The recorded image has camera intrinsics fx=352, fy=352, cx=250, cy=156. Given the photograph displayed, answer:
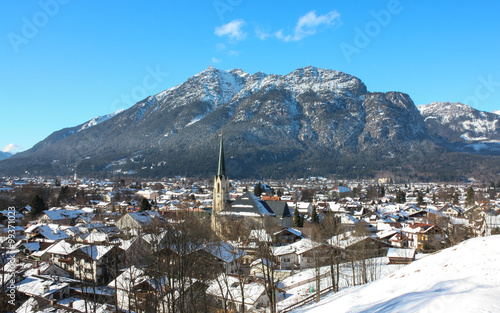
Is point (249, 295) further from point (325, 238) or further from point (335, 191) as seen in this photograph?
point (335, 191)

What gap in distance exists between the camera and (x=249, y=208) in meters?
55.2

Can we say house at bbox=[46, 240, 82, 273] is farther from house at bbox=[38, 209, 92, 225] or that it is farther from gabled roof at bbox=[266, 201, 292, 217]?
gabled roof at bbox=[266, 201, 292, 217]

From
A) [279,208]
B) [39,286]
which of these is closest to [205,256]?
[39,286]

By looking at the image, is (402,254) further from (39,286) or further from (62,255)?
(62,255)

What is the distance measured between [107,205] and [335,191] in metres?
76.5

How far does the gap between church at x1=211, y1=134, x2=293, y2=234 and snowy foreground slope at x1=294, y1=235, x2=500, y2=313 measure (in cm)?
3316

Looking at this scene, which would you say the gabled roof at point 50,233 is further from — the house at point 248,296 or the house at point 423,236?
the house at point 423,236

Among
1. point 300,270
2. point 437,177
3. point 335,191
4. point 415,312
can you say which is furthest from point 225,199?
point 437,177

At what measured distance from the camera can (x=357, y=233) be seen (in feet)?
95.3

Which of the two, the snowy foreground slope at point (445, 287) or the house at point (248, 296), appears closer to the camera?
the snowy foreground slope at point (445, 287)

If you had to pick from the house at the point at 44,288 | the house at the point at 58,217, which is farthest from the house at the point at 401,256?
the house at the point at 58,217

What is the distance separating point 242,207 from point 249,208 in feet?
4.00

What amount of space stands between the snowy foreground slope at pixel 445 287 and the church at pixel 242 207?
33162 mm

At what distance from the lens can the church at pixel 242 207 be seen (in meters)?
51.3
